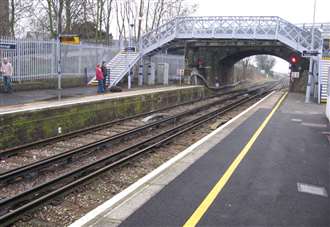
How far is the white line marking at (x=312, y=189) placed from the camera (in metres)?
7.30

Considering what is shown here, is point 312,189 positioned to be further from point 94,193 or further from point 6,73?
point 6,73

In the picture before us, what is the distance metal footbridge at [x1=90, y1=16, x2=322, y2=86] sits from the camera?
32787 millimetres

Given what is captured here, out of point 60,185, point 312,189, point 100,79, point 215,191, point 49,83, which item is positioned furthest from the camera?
point 100,79

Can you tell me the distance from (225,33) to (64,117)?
22.9 metres

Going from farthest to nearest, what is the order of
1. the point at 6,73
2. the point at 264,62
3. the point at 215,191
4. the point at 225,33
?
the point at 264,62, the point at 225,33, the point at 6,73, the point at 215,191

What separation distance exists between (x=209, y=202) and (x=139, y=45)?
28.5 metres

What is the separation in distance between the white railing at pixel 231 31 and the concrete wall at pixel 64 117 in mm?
12971

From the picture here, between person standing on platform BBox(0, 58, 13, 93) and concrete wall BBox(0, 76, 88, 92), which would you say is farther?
concrete wall BBox(0, 76, 88, 92)

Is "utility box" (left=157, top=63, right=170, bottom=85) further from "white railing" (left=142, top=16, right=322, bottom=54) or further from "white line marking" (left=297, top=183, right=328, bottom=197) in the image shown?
"white line marking" (left=297, top=183, right=328, bottom=197)

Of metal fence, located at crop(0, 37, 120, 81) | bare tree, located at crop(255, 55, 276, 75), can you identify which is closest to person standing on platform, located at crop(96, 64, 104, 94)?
metal fence, located at crop(0, 37, 120, 81)

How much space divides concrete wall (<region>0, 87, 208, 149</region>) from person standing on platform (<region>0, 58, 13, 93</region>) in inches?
175

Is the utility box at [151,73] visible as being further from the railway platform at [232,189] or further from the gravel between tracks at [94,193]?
the railway platform at [232,189]

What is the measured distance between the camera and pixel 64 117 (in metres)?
14.3

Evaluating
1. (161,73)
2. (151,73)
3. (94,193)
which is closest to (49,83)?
(151,73)
